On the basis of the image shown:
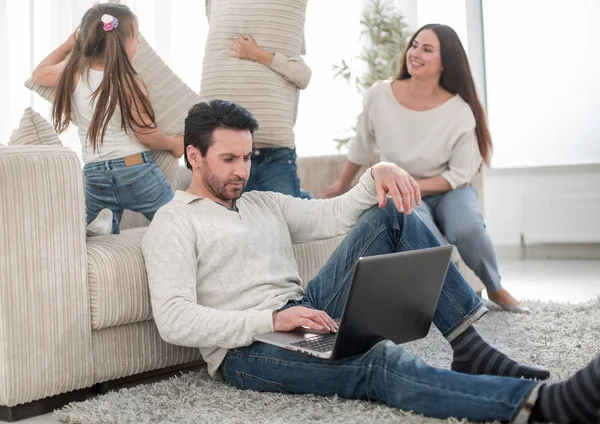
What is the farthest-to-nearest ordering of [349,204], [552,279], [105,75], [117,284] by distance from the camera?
1. [552,279]
2. [105,75]
3. [349,204]
4. [117,284]

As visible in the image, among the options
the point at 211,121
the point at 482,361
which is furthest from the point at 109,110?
the point at 482,361

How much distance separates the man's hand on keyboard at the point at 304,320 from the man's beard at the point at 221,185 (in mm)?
395

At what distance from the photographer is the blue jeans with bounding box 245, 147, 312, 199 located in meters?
2.91

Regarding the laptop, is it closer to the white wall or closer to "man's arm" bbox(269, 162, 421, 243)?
"man's arm" bbox(269, 162, 421, 243)

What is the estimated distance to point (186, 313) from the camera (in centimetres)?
182

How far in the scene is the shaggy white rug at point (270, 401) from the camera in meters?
1.71

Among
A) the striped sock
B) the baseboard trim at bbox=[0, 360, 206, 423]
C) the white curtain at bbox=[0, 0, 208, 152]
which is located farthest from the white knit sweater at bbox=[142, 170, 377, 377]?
the white curtain at bbox=[0, 0, 208, 152]

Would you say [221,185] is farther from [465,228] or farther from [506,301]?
[506,301]

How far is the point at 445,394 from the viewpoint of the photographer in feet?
5.09

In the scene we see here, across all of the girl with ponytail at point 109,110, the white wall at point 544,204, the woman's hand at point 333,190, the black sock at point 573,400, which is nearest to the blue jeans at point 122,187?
the girl with ponytail at point 109,110

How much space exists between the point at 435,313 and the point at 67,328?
35.6 inches

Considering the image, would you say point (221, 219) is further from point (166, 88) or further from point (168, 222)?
point (166, 88)

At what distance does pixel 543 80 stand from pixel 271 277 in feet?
12.2

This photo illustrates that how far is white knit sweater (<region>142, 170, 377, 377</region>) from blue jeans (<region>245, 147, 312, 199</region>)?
64 cm
